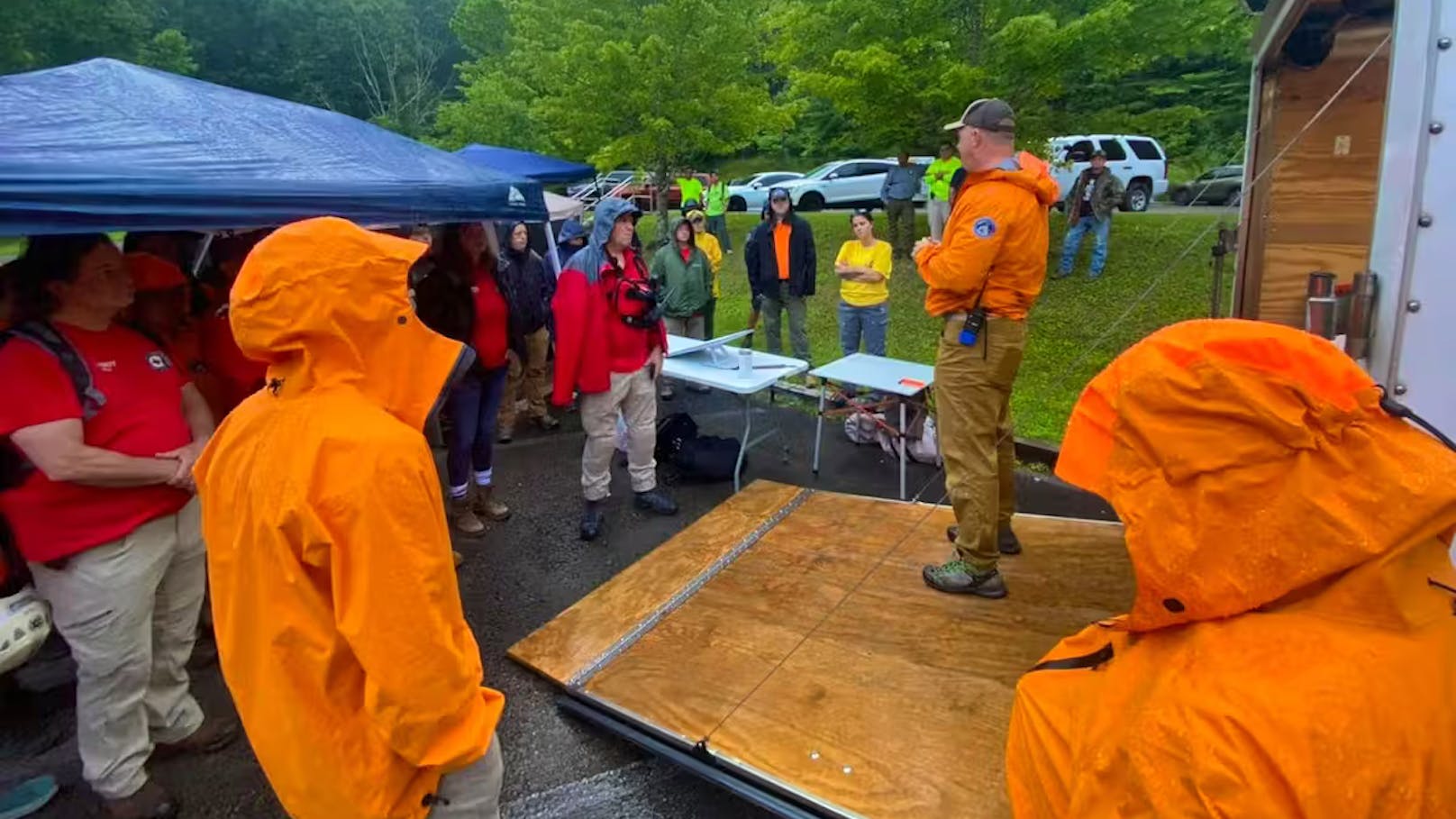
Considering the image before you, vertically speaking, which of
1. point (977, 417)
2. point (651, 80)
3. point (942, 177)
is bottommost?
point (977, 417)

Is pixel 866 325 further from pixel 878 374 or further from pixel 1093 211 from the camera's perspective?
pixel 1093 211

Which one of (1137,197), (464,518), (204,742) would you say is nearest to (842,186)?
(1137,197)

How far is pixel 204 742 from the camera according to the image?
323 cm

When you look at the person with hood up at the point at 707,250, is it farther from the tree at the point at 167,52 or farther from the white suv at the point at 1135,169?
the tree at the point at 167,52

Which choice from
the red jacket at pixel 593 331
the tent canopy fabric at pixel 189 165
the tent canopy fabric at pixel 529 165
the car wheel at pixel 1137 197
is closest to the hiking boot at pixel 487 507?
the red jacket at pixel 593 331

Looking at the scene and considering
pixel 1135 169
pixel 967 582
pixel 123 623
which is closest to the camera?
pixel 123 623

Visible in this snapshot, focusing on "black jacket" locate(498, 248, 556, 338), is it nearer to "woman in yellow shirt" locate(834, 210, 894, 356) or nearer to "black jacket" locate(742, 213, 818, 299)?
"black jacket" locate(742, 213, 818, 299)

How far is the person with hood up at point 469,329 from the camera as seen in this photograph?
475 cm

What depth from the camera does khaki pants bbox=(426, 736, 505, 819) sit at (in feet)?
5.67

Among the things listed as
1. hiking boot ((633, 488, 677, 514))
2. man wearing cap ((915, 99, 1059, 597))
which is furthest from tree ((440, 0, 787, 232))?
man wearing cap ((915, 99, 1059, 597))

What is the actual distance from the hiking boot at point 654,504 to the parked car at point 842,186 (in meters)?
17.6

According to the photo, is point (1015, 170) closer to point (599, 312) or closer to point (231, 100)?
point (599, 312)

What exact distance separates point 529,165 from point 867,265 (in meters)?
4.65

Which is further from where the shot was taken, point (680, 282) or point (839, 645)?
point (680, 282)
